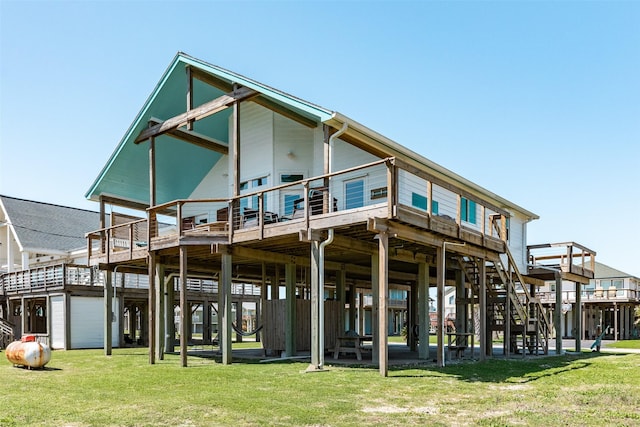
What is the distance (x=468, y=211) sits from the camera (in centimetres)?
2162

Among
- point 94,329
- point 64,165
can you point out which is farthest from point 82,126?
point 94,329

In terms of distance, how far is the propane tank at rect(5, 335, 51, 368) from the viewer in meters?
14.7

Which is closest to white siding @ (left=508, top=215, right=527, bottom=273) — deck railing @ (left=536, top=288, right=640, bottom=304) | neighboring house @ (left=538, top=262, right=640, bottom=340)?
neighboring house @ (left=538, top=262, right=640, bottom=340)

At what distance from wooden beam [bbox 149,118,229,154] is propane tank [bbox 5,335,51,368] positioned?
7544 millimetres

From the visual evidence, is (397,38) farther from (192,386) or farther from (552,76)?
(192,386)

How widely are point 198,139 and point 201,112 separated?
3.14 m

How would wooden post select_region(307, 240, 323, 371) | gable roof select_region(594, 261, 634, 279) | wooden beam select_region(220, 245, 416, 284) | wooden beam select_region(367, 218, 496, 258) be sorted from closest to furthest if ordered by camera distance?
wooden beam select_region(367, 218, 496, 258) → wooden post select_region(307, 240, 323, 371) → wooden beam select_region(220, 245, 416, 284) → gable roof select_region(594, 261, 634, 279)

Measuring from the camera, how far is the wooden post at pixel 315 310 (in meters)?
13.8

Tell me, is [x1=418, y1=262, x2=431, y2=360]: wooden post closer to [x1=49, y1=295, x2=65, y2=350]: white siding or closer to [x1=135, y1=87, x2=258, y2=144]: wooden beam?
[x1=135, y1=87, x2=258, y2=144]: wooden beam

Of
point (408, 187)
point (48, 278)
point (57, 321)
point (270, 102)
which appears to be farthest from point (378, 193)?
point (48, 278)

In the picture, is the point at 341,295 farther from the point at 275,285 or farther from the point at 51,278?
the point at 51,278

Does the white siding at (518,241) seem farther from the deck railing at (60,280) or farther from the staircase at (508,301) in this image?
the deck railing at (60,280)

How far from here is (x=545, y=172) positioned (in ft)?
73.0

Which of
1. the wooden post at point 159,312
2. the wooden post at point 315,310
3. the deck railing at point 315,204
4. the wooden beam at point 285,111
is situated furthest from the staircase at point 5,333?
the wooden post at point 315,310
